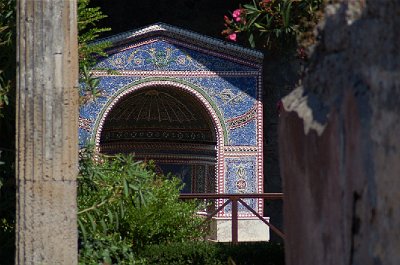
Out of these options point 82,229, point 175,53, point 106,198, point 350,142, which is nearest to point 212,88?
point 175,53

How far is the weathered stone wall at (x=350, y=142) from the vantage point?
1.69 metres

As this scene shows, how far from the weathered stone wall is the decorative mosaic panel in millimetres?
13673

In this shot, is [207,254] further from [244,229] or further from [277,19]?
[244,229]

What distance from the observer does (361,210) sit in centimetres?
175

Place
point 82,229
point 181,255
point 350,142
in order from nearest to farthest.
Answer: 1. point 350,142
2. point 82,229
3. point 181,255

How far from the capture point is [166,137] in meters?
18.5

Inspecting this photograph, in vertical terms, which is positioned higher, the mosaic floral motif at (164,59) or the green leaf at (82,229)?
the mosaic floral motif at (164,59)

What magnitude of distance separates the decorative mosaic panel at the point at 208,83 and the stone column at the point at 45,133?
8497mm

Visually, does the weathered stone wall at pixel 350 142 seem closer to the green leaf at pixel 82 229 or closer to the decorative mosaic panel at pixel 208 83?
the green leaf at pixel 82 229

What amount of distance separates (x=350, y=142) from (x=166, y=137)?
16.8 metres

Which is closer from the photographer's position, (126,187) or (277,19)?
(126,187)

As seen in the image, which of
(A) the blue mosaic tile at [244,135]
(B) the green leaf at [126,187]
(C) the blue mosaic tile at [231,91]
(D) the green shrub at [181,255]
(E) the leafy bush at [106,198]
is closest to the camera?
(B) the green leaf at [126,187]

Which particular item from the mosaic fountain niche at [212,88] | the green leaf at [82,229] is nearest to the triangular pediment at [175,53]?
the mosaic fountain niche at [212,88]

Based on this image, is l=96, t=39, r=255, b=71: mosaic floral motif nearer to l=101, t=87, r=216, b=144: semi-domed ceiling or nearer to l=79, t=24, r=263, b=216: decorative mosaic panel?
l=79, t=24, r=263, b=216: decorative mosaic panel
